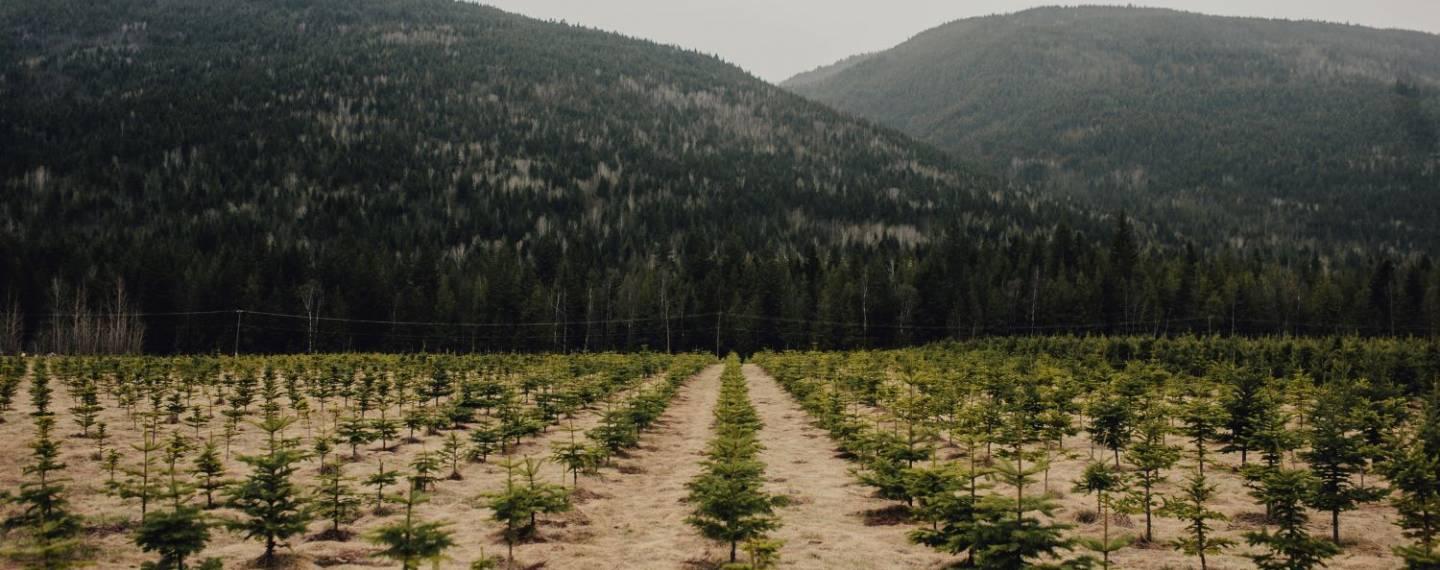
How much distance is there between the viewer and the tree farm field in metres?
9.32

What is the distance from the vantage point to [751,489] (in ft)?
36.8

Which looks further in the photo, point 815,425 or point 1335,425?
point 815,425

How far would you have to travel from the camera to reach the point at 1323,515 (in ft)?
42.4

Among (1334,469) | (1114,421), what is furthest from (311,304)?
(1334,469)

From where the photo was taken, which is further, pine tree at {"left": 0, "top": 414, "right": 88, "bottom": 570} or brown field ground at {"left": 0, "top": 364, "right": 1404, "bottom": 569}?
brown field ground at {"left": 0, "top": 364, "right": 1404, "bottom": 569}

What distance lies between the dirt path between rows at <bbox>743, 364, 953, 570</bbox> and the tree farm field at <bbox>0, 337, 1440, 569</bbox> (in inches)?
2.7

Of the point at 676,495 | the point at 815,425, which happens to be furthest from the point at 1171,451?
the point at 815,425

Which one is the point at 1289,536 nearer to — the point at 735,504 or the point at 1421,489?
the point at 1421,489

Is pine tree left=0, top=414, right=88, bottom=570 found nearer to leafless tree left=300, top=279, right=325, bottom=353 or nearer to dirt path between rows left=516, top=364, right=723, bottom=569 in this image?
dirt path between rows left=516, top=364, right=723, bottom=569

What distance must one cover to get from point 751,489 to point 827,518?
3.41 meters

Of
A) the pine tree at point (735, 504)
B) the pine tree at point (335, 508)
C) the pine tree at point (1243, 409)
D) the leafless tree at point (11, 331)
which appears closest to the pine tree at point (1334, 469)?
the pine tree at point (1243, 409)

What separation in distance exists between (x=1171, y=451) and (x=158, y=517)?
1588cm

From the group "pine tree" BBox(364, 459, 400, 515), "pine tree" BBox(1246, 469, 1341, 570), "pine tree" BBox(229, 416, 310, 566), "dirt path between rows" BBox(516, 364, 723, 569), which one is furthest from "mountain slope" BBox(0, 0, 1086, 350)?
"pine tree" BBox(1246, 469, 1341, 570)

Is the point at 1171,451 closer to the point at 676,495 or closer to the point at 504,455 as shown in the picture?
the point at 676,495
